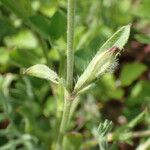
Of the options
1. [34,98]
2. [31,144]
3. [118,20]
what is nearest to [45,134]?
[31,144]

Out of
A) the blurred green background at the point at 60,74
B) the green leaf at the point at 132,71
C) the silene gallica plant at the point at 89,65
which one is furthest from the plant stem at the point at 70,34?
the green leaf at the point at 132,71

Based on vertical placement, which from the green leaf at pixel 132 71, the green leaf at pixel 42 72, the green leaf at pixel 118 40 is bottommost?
the green leaf at pixel 132 71

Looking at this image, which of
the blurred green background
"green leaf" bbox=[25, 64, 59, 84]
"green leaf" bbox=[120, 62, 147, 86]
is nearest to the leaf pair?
"green leaf" bbox=[25, 64, 59, 84]

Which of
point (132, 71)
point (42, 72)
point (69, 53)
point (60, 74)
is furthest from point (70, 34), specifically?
point (132, 71)

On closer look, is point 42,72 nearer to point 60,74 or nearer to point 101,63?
point 101,63

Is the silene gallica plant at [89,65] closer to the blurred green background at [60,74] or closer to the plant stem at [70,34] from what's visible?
the plant stem at [70,34]
